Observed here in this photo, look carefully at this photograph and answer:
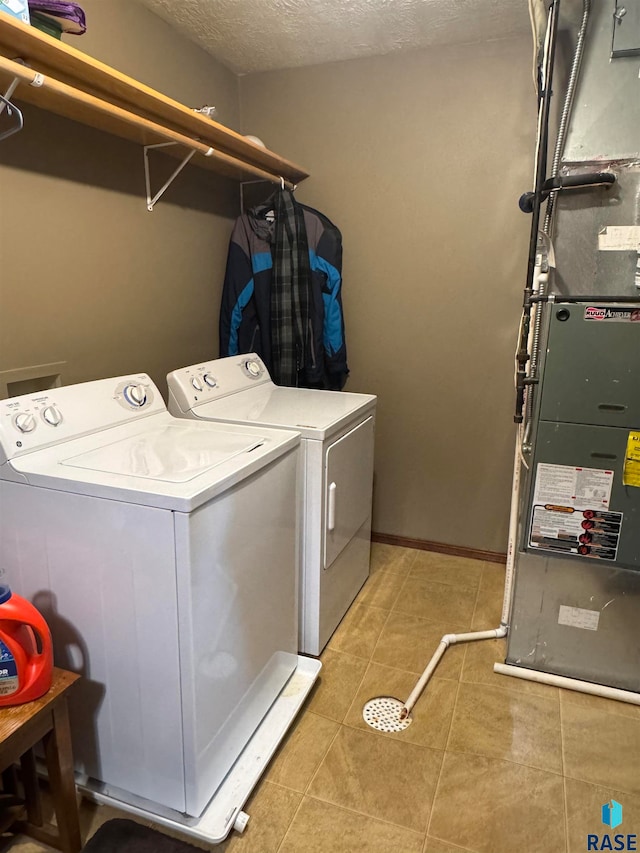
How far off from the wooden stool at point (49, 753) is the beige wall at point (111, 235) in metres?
0.99

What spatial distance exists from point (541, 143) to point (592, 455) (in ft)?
3.23

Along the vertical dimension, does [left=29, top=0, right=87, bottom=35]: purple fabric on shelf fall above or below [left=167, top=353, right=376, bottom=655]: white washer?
above

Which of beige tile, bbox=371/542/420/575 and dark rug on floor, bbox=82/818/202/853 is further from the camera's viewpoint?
beige tile, bbox=371/542/420/575

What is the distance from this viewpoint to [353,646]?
6.99 feet

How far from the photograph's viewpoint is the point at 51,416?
1520 mm

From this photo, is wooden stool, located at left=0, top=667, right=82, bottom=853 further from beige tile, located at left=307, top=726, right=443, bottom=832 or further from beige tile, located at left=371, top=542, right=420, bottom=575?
beige tile, located at left=371, top=542, right=420, bottom=575

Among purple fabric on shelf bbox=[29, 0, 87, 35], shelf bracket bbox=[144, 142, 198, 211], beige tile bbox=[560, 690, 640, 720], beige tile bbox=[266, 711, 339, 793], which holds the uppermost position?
purple fabric on shelf bbox=[29, 0, 87, 35]

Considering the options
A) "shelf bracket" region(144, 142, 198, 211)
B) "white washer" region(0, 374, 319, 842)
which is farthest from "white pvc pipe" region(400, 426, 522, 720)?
"shelf bracket" region(144, 142, 198, 211)

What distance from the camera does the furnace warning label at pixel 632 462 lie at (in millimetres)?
1695

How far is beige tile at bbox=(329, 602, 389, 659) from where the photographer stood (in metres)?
2.12

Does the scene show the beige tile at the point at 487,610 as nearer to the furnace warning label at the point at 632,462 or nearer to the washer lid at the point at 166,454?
the furnace warning label at the point at 632,462

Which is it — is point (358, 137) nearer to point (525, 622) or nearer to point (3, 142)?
point (3, 142)

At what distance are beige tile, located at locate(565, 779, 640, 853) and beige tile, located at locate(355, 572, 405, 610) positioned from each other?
3.27 feet

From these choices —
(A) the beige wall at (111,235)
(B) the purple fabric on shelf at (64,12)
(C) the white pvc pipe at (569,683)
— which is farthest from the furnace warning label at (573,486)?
(B) the purple fabric on shelf at (64,12)
